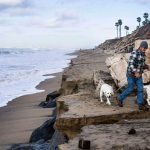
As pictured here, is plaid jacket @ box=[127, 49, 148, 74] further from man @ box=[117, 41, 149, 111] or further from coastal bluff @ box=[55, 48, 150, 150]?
coastal bluff @ box=[55, 48, 150, 150]

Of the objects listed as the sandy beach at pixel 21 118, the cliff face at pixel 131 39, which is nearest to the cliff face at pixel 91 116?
the sandy beach at pixel 21 118

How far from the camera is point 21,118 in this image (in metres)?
16.2

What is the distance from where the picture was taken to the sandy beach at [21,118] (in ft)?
42.5

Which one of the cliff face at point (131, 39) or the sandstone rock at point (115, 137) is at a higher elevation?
the cliff face at point (131, 39)

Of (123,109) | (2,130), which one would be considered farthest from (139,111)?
(2,130)

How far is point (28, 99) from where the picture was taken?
21531 millimetres

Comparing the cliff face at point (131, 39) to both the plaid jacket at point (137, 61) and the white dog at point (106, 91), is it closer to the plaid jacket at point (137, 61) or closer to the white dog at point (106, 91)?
the white dog at point (106, 91)

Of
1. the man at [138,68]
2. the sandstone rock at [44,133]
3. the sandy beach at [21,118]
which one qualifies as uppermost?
the man at [138,68]

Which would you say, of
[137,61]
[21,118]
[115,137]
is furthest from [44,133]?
[115,137]

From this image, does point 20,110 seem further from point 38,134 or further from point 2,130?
point 38,134

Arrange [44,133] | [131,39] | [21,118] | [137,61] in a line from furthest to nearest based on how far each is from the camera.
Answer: [131,39] < [21,118] < [44,133] < [137,61]

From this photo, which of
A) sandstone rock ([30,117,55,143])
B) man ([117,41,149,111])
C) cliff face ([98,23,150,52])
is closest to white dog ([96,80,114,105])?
man ([117,41,149,111])

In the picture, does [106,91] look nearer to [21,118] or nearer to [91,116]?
[91,116]

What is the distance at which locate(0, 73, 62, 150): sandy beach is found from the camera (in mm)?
12961
